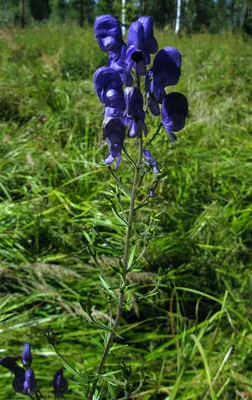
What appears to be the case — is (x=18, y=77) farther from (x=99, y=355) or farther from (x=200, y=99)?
(x=99, y=355)

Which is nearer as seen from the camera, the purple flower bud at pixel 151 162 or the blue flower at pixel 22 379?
the purple flower bud at pixel 151 162

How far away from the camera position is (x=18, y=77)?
15.9 feet

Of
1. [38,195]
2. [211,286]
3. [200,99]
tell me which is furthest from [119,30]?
[200,99]

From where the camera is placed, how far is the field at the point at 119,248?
171 cm

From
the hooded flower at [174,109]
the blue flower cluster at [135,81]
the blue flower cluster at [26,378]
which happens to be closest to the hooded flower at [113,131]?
the blue flower cluster at [135,81]

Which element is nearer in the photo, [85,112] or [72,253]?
[72,253]

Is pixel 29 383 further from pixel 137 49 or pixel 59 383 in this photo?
pixel 137 49

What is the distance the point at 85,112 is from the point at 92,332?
2437 millimetres

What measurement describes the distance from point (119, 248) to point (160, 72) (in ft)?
5.36

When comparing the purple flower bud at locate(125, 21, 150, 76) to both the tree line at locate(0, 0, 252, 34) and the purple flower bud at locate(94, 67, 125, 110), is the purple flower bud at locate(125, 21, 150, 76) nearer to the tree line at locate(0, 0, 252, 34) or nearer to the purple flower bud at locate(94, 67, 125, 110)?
the purple flower bud at locate(94, 67, 125, 110)

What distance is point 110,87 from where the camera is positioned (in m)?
0.93

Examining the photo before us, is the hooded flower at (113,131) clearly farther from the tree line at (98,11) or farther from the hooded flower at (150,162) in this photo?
the tree line at (98,11)

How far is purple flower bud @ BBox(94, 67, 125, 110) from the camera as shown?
927mm

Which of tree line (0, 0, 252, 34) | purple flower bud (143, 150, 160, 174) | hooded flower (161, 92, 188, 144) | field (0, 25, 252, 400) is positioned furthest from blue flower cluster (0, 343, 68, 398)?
tree line (0, 0, 252, 34)
